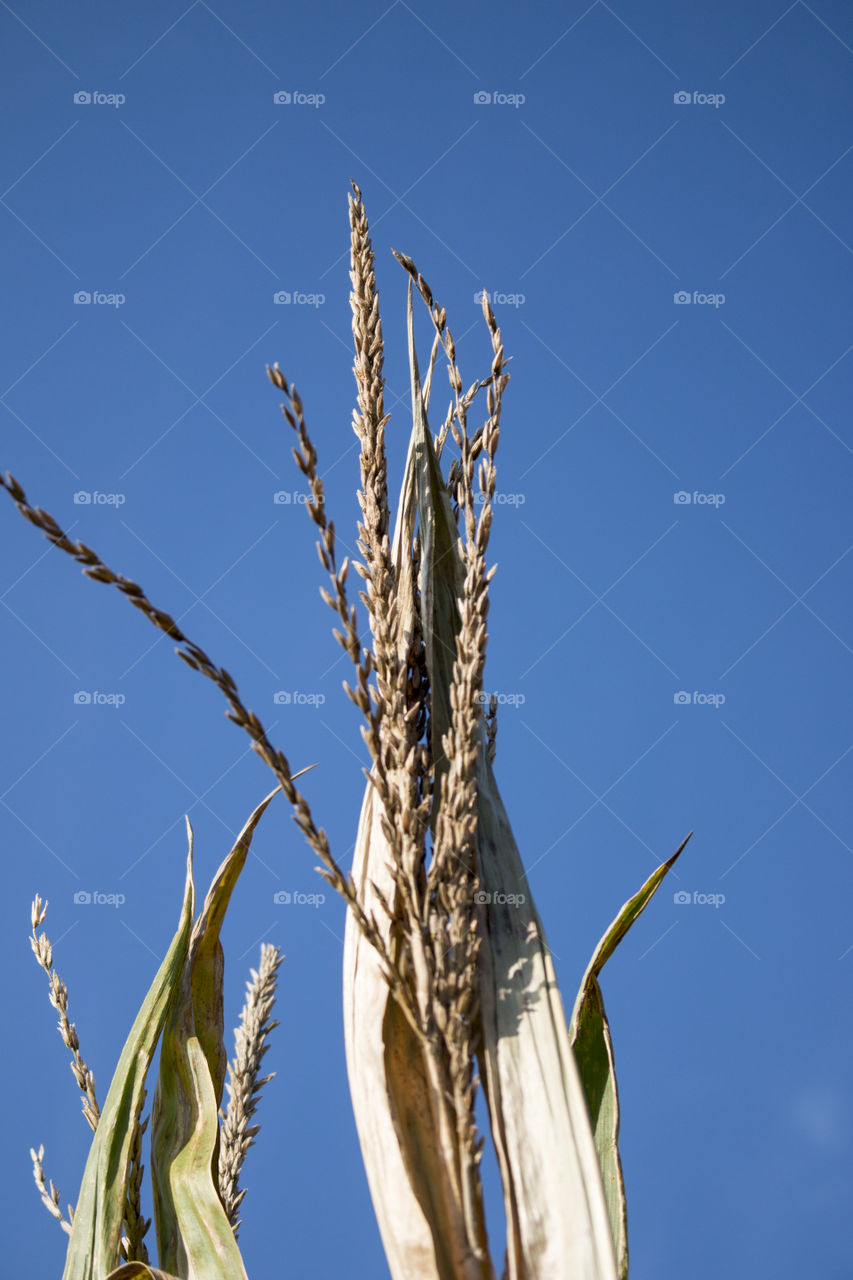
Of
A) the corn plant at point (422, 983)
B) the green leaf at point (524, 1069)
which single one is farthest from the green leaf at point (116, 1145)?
the green leaf at point (524, 1069)

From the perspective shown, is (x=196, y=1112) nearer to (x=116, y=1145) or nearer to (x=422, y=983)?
(x=116, y=1145)

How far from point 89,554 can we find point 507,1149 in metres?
0.58

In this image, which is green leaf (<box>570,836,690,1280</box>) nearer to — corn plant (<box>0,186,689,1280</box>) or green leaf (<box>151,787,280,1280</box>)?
corn plant (<box>0,186,689,1280</box>)

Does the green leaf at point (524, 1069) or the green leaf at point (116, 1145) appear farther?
the green leaf at point (116, 1145)

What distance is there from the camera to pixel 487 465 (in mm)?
886

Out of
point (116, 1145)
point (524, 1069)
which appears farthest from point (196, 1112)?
point (524, 1069)

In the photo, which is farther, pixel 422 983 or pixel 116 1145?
pixel 116 1145

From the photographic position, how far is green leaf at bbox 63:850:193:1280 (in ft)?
3.07

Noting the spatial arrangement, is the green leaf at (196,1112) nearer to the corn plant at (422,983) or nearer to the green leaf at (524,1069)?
the corn plant at (422,983)

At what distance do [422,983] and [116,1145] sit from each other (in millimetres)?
468

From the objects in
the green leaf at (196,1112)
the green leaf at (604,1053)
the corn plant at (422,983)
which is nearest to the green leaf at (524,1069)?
the corn plant at (422,983)

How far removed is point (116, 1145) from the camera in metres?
0.98

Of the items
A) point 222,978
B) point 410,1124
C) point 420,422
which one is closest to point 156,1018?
point 222,978

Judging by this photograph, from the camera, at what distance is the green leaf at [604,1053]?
3.06 ft
